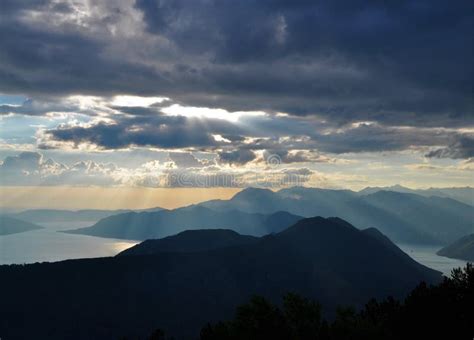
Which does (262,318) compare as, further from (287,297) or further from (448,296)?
(448,296)

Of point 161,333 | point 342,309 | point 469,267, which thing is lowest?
point 161,333

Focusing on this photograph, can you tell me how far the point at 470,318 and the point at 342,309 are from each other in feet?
84.8

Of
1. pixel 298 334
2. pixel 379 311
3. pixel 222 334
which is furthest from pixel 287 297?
pixel 379 311

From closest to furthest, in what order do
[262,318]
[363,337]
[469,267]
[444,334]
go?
1. [363,337]
2. [444,334]
3. [262,318]
4. [469,267]

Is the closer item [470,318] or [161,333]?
[470,318]

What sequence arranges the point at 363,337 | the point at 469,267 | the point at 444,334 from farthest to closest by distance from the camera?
the point at 469,267, the point at 444,334, the point at 363,337

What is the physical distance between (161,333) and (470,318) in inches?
2777

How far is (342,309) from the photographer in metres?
106

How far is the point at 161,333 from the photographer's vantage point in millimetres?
117625

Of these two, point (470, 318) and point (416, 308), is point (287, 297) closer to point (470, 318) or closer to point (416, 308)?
point (416, 308)

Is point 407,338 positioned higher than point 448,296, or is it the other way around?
point 448,296

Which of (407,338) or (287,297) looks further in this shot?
(287,297)

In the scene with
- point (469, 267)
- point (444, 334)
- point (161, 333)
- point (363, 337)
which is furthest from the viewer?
point (161, 333)

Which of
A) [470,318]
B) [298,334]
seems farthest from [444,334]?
[298,334]
